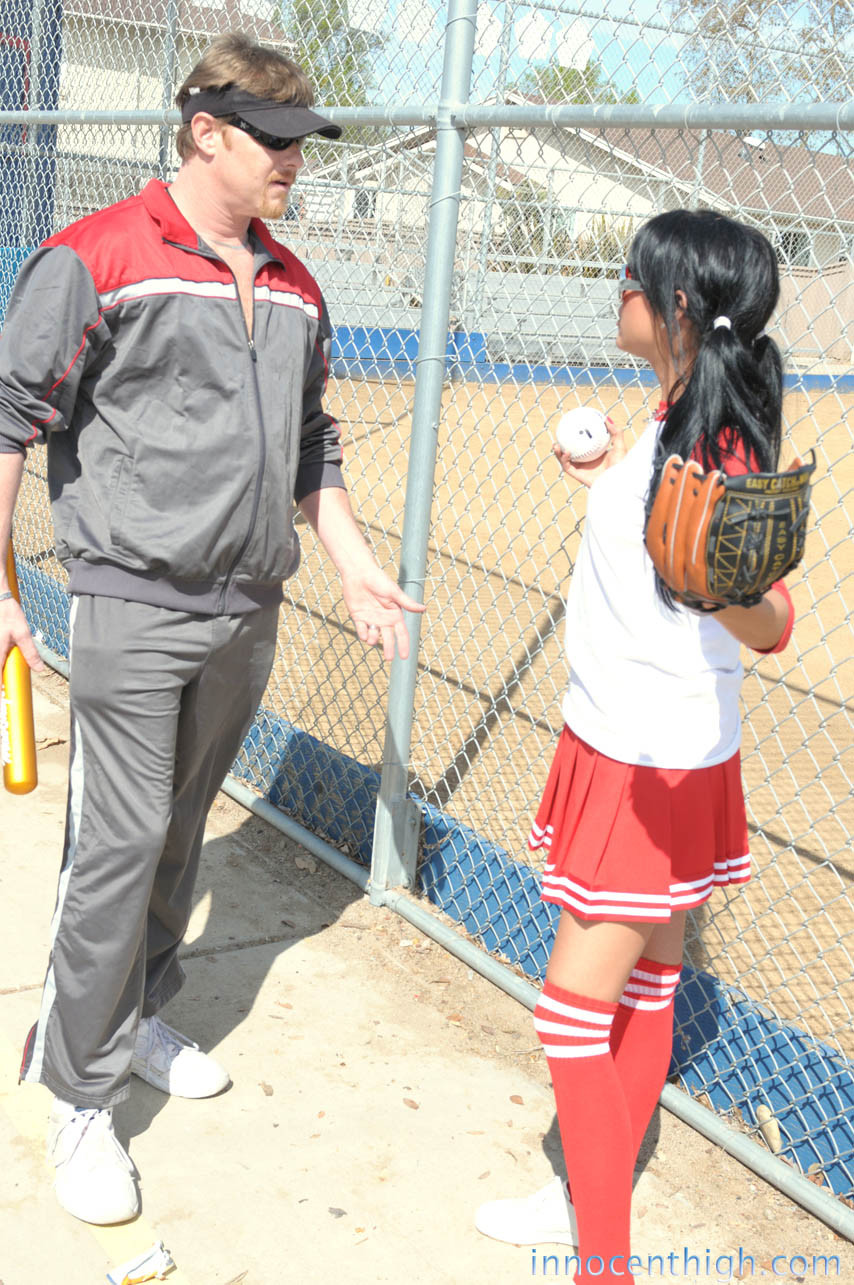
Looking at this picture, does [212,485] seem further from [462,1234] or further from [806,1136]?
[806,1136]

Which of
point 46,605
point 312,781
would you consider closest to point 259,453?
point 312,781

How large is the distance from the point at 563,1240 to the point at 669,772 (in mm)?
1087

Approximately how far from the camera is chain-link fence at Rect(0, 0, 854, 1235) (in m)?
2.74

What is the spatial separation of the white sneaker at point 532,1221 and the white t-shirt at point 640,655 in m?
1.05

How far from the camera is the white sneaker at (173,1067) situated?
2832 mm

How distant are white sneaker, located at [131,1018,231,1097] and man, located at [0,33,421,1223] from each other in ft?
1.07

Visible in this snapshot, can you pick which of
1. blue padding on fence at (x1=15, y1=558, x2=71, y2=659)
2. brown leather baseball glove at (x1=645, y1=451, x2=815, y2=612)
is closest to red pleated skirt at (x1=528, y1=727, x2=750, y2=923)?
brown leather baseball glove at (x1=645, y1=451, x2=815, y2=612)

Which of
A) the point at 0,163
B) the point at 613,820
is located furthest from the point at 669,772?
the point at 0,163

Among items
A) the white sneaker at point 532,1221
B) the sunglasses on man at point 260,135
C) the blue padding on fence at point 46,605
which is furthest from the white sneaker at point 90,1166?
the blue padding on fence at point 46,605

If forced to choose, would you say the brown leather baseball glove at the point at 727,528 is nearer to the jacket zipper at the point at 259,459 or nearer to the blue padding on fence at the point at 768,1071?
the jacket zipper at the point at 259,459

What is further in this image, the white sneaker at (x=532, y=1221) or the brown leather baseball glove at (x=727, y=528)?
the white sneaker at (x=532, y=1221)

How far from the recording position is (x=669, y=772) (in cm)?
208
